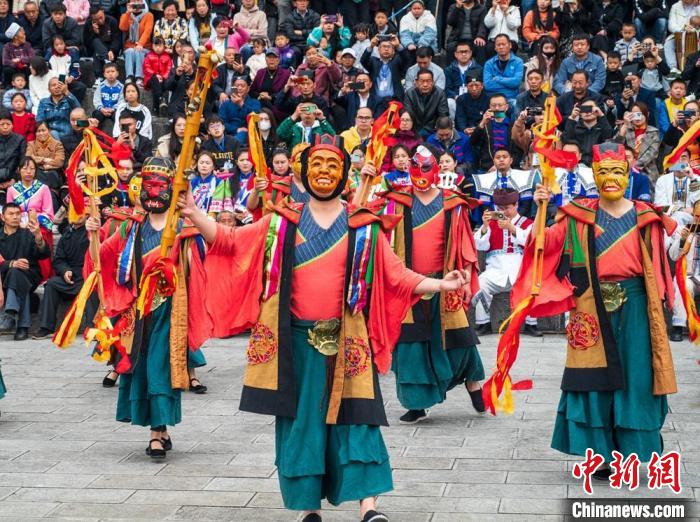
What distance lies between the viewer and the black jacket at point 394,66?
1636 cm

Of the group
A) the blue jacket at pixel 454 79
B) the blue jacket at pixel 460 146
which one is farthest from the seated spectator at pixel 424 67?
the blue jacket at pixel 460 146

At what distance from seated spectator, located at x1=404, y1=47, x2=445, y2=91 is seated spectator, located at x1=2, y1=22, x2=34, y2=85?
5756 millimetres

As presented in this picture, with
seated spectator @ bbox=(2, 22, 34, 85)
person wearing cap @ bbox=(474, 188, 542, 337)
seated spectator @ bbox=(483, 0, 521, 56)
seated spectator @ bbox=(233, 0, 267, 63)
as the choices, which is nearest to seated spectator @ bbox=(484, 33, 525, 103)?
seated spectator @ bbox=(483, 0, 521, 56)

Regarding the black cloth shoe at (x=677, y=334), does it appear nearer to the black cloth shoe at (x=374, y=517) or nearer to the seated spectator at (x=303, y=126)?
the seated spectator at (x=303, y=126)

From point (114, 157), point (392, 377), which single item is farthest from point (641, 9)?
point (114, 157)

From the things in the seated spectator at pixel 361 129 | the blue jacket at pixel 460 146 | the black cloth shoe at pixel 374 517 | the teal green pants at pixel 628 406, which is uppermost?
the seated spectator at pixel 361 129

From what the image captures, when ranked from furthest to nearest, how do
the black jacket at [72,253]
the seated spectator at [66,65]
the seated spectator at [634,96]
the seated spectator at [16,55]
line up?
1. the seated spectator at [16,55]
2. the seated spectator at [66,65]
3. the seated spectator at [634,96]
4. the black jacket at [72,253]

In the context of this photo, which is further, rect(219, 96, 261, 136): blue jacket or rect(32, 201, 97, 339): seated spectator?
rect(219, 96, 261, 136): blue jacket

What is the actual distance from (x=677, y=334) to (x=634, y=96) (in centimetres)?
395

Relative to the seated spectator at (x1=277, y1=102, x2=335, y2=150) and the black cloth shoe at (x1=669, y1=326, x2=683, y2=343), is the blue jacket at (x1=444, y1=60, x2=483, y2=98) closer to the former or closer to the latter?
the seated spectator at (x1=277, y1=102, x2=335, y2=150)

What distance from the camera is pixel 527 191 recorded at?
13.9 m

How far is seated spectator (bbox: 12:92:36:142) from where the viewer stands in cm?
1672

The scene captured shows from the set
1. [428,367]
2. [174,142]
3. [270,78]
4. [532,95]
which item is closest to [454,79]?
[532,95]

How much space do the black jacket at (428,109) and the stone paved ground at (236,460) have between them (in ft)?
15.4
